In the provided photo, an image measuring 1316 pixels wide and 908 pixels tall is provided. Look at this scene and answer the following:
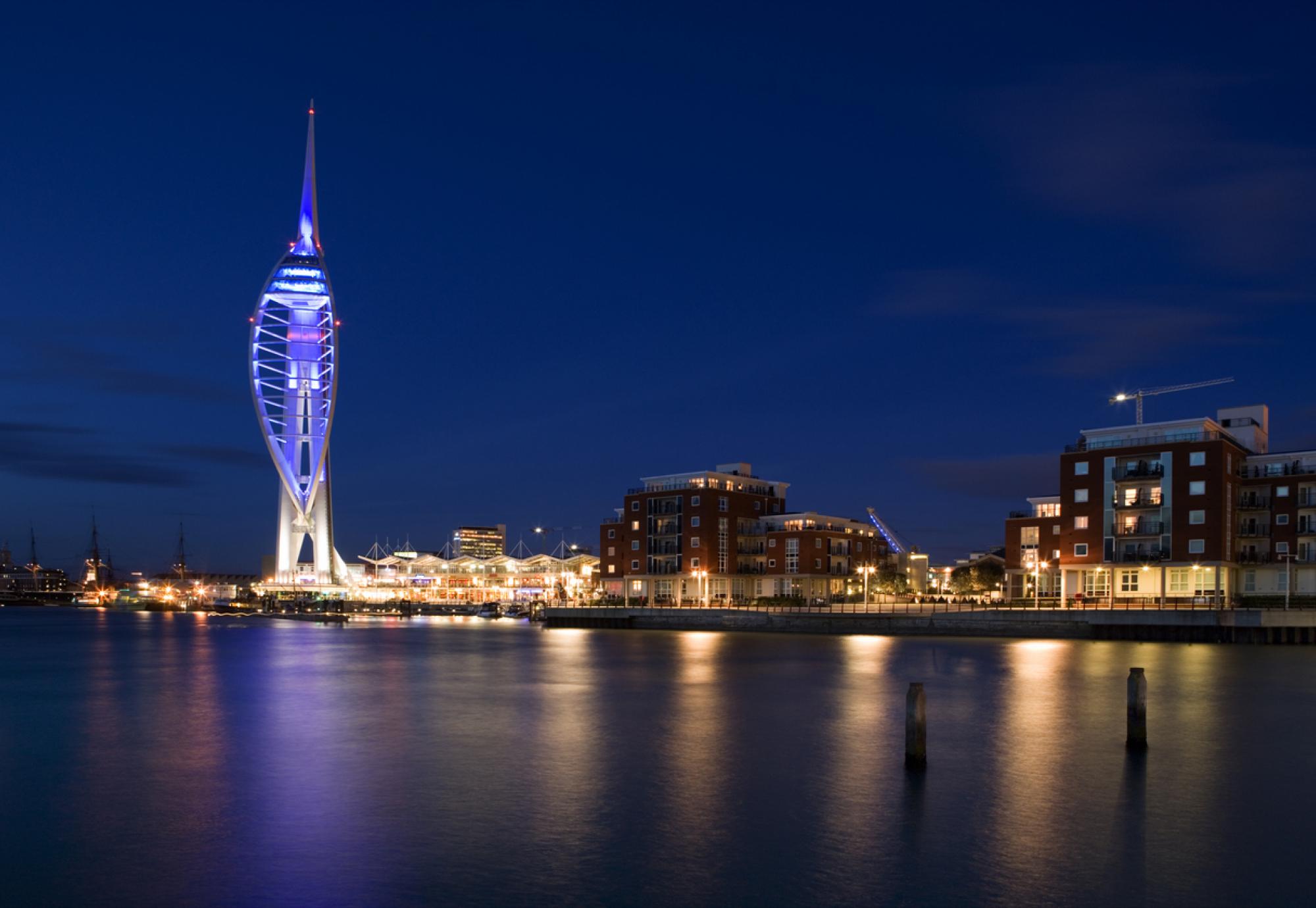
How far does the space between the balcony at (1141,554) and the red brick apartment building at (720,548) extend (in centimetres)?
3202

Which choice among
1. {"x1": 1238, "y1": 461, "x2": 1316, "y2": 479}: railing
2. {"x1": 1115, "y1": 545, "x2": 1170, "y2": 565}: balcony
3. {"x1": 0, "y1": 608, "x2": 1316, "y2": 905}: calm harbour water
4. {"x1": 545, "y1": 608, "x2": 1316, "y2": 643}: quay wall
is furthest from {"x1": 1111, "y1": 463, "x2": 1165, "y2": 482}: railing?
{"x1": 0, "y1": 608, "x2": 1316, "y2": 905}: calm harbour water

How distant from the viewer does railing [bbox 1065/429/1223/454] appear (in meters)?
82.2

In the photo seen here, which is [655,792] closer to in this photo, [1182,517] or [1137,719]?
[1137,719]

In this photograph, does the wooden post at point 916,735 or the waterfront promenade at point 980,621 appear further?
the waterfront promenade at point 980,621

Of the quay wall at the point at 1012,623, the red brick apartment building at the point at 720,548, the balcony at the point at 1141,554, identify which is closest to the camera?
the quay wall at the point at 1012,623

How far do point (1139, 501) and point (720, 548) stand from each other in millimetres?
41718

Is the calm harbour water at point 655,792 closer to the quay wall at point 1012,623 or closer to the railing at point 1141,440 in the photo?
the quay wall at point 1012,623

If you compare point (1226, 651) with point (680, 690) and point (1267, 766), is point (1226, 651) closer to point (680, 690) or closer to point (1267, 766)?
point (680, 690)

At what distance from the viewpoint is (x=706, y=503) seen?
112750 mm

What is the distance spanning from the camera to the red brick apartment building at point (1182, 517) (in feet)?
266

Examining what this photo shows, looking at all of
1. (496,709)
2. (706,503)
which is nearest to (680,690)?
(496,709)

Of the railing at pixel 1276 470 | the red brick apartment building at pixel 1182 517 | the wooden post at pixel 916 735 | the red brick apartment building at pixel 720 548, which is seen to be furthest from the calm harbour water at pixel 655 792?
the red brick apartment building at pixel 720 548

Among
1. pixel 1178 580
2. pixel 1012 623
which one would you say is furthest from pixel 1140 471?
pixel 1012 623

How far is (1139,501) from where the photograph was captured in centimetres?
8356
